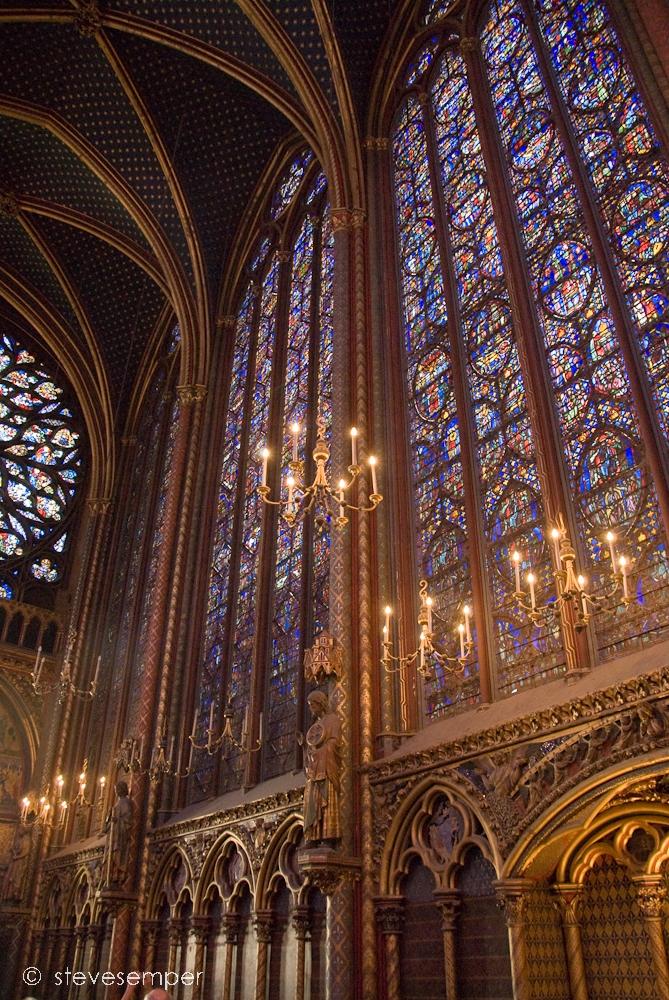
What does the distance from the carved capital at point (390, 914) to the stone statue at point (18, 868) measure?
12.0 metres

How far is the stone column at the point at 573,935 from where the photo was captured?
7.37m

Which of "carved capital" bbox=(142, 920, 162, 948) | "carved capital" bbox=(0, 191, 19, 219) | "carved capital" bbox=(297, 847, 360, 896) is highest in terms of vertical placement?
"carved capital" bbox=(0, 191, 19, 219)

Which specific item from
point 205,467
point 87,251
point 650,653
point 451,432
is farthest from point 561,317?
point 87,251

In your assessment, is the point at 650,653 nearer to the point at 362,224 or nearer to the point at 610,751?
the point at 610,751

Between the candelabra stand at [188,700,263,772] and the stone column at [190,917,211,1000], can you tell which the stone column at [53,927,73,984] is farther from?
the stone column at [190,917,211,1000]

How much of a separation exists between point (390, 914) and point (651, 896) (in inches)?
104

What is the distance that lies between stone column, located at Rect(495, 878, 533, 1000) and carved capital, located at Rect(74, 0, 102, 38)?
16.6 metres

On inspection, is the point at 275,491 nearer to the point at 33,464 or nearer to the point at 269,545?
the point at 269,545

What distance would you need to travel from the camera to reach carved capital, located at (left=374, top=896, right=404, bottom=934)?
8.62m

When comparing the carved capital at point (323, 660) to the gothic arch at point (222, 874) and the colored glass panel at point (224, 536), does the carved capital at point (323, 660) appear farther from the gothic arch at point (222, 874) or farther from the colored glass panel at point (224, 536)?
the colored glass panel at point (224, 536)

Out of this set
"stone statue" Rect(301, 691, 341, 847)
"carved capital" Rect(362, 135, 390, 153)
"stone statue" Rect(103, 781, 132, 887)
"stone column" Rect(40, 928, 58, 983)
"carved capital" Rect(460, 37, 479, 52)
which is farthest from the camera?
"stone column" Rect(40, 928, 58, 983)

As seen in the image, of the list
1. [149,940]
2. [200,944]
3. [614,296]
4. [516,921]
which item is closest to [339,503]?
[614,296]

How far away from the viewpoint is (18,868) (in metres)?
18.1

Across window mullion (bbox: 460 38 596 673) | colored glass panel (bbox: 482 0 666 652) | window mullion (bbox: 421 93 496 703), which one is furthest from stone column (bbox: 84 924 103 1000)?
colored glass panel (bbox: 482 0 666 652)
